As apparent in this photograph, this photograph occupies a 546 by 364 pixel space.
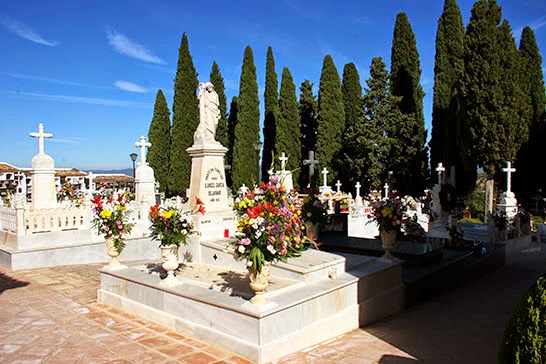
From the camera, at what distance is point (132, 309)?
6.63 m

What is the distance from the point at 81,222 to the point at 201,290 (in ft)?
24.7

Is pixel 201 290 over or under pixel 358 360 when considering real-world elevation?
over

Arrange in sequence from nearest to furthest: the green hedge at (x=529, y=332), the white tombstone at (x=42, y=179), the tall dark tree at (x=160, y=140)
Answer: the green hedge at (x=529, y=332) → the white tombstone at (x=42, y=179) → the tall dark tree at (x=160, y=140)

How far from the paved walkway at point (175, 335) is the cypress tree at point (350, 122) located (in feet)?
59.8

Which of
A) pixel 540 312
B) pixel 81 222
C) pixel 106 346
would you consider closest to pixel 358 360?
pixel 540 312

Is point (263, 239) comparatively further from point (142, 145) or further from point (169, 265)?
point (142, 145)

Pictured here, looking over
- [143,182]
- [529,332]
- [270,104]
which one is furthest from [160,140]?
[529,332]

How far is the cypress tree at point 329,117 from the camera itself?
28578 millimetres

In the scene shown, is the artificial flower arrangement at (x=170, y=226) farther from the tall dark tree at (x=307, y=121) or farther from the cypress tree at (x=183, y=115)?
the tall dark tree at (x=307, y=121)

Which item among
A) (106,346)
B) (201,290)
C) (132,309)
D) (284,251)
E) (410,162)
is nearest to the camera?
(284,251)

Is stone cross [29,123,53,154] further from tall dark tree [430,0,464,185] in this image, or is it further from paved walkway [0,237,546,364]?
tall dark tree [430,0,464,185]

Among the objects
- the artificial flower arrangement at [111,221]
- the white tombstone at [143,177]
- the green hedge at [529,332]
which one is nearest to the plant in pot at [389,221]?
the green hedge at [529,332]

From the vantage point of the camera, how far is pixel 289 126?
29562 millimetres

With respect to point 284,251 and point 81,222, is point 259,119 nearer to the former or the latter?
point 81,222
